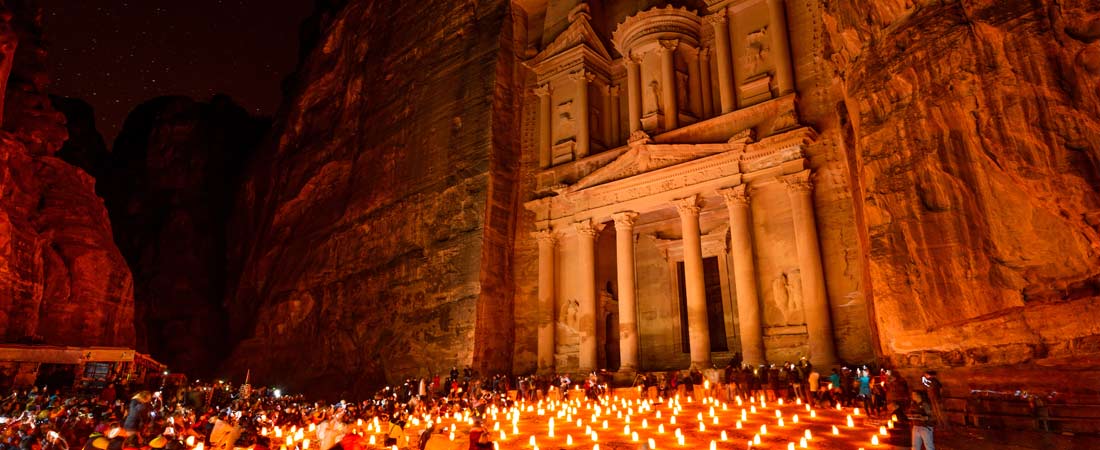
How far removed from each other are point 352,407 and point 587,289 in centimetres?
1072

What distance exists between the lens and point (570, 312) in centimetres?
2438

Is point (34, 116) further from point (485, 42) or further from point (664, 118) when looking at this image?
point (664, 118)

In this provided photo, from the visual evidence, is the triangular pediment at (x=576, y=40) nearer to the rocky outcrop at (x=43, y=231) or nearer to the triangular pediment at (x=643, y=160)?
the triangular pediment at (x=643, y=160)

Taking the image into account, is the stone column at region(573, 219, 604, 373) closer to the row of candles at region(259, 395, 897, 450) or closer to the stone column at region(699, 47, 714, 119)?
the row of candles at region(259, 395, 897, 450)

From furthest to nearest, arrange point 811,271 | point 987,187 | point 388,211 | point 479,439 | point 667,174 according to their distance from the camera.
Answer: point 388,211
point 667,174
point 811,271
point 987,187
point 479,439

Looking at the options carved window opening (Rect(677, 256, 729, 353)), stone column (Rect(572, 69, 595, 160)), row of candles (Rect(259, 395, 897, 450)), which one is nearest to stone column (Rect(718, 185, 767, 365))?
row of candles (Rect(259, 395, 897, 450))

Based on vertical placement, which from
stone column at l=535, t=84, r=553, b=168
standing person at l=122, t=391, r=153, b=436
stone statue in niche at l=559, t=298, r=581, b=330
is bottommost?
standing person at l=122, t=391, r=153, b=436

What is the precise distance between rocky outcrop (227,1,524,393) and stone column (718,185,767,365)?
963cm

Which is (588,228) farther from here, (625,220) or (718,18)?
(718,18)

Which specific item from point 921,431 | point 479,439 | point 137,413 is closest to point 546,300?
point 137,413

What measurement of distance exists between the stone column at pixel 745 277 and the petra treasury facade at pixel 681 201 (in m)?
0.05

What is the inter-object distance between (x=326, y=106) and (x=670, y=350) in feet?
85.1

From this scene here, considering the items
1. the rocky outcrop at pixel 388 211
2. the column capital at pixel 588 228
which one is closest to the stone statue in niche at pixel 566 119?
the rocky outcrop at pixel 388 211

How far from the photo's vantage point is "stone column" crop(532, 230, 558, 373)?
2431cm
